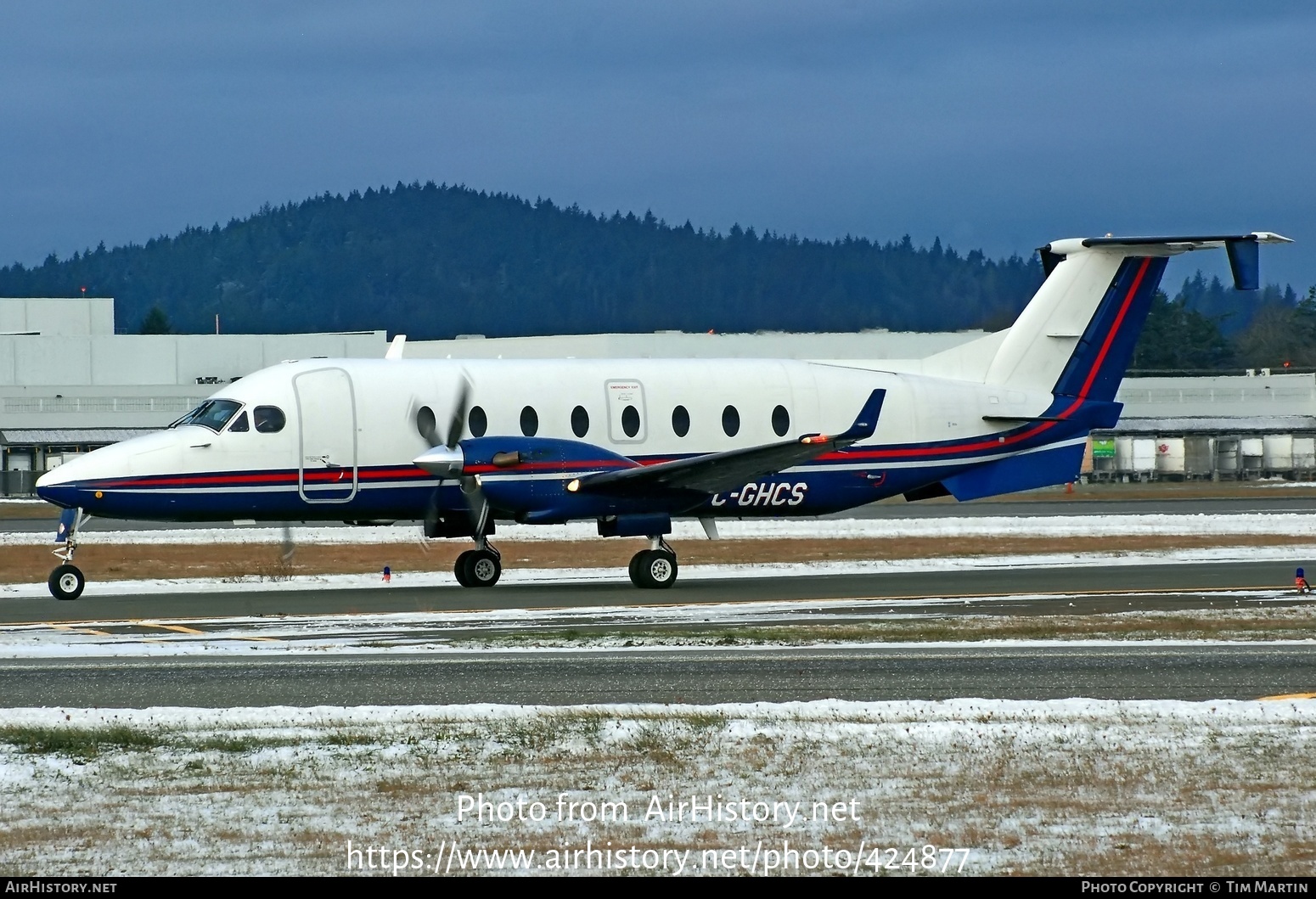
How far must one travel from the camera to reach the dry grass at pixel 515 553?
3353cm

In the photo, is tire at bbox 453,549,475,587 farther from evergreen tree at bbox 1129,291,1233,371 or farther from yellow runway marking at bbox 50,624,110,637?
evergreen tree at bbox 1129,291,1233,371

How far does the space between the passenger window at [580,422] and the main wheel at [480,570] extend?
101 inches

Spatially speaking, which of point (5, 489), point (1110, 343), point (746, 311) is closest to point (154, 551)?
point (1110, 343)

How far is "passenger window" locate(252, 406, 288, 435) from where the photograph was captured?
26.8 metres

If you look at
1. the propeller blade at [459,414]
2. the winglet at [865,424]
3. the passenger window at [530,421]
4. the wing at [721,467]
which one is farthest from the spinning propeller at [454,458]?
the winglet at [865,424]

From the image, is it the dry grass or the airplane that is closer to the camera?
the airplane

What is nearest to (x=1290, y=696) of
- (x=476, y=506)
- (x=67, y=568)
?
(x=476, y=506)

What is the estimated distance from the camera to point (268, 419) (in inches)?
1061

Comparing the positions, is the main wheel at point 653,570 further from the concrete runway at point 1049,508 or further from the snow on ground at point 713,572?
the concrete runway at point 1049,508

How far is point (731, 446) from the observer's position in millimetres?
29266

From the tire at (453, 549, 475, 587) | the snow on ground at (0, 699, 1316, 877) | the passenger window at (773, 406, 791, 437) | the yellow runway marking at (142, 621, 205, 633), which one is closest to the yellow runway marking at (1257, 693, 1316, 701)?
the snow on ground at (0, 699, 1316, 877)

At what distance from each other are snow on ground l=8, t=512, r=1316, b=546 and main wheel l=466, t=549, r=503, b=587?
1299 cm

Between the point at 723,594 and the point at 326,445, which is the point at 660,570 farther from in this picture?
the point at 326,445

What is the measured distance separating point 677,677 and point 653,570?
11442 millimetres
